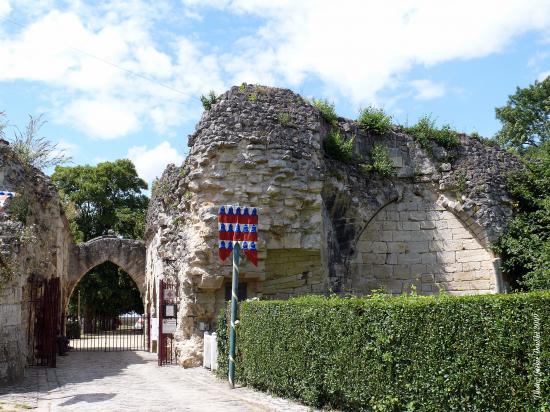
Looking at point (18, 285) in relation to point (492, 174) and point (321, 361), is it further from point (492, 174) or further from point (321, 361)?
point (492, 174)

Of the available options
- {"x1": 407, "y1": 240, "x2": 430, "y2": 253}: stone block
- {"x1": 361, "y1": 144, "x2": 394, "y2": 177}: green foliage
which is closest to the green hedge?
{"x1": 407, "y1": 240, "x2": 430, "y2": 253}: stone block

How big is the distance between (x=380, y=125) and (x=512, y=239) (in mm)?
4476

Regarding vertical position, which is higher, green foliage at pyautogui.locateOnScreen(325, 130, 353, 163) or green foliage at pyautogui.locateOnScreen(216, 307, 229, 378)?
green foliage at pyautogui.locateOnScreen(325, 130, 353, 163)

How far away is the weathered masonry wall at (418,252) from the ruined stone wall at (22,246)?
25.6 ft

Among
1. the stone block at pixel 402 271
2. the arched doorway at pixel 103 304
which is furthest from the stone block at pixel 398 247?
the arched doorway at pixel 103 304

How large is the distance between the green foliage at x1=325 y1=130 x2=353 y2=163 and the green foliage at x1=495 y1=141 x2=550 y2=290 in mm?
4367

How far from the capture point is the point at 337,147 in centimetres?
1555

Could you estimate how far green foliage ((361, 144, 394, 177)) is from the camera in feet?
52.4

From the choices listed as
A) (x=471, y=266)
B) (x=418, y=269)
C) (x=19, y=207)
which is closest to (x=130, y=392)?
(x=19, y=207)

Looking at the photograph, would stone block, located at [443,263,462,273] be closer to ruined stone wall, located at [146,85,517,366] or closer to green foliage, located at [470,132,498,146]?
ruined stone wall, located at [146,85,517,366]

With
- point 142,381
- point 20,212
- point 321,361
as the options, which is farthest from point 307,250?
point 20,212

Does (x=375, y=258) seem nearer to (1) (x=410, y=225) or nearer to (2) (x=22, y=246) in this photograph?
(1) (x=410, y=225)

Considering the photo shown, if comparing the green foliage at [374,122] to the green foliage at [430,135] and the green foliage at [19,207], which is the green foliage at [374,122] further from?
the green foliage at [19,207]

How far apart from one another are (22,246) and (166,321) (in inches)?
174
